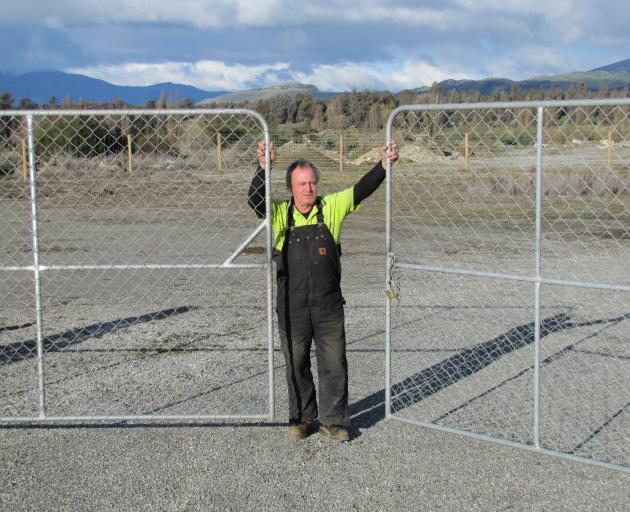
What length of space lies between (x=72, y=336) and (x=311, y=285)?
14.2 ft

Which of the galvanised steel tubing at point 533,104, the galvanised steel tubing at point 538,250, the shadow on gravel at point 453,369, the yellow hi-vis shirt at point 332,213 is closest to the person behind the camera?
the galvanised steel tubing at point 533,104

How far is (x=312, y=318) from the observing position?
594cm

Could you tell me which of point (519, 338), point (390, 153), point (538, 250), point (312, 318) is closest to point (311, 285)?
point (312, 318)

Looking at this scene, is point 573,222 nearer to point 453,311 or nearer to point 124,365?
point 453,311

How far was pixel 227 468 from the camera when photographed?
5461 millimetres

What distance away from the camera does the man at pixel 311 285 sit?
586 centimetres

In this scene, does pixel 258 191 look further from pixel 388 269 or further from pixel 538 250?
pixel 538 250

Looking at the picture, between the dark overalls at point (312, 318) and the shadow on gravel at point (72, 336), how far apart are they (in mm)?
3588

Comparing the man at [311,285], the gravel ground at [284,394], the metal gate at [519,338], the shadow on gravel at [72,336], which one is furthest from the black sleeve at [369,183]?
the shadow on gravel at [72,336]

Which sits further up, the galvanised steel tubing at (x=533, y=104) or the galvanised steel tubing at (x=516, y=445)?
the galvanised steel tubing at (x=533, y=104)

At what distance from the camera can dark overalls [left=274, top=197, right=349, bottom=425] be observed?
586cm

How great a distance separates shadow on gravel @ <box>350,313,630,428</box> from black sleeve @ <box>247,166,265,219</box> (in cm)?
178

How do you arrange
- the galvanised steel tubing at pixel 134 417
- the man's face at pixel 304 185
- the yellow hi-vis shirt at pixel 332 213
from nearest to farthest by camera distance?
1. the man's face at pixel 304 185
2. the yellow hi-vis shirt at pixel 332 213
3. the galvanised steel tubing at pixel 134 417

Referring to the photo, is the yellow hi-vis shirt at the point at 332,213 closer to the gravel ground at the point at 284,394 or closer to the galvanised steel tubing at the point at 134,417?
the gravel ground at the point at 284,394
